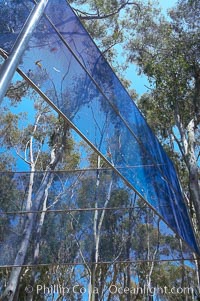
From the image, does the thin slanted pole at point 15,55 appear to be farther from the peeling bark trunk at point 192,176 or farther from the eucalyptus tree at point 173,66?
the eucalyptus tree at point 173,66

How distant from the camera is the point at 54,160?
910 centimetres

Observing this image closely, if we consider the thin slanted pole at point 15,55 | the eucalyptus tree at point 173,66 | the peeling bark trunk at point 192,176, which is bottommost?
the thin slanted pole at point 15,55

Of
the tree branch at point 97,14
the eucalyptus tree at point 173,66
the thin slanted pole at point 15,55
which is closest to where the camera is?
the thin slanted pole at point 15,55

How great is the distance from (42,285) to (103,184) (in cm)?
590

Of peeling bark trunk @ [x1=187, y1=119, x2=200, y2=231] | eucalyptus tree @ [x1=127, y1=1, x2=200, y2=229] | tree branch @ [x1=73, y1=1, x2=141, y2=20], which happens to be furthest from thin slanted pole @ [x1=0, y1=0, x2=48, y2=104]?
tree branch @ [x1=73, y1=1, x2=141, y2=20]

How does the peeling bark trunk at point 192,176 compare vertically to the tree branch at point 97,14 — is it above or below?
below

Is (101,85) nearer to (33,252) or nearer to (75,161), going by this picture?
(33,252)

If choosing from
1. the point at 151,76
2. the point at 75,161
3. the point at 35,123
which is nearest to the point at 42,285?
the point at 75,161

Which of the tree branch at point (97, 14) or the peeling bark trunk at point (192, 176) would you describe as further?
the tree branch at point (97, 14)

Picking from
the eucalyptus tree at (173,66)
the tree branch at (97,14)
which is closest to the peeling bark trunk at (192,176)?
the eucalyptus tree at (173,66)

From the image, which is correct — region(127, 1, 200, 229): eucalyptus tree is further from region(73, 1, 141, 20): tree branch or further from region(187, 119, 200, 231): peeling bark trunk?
region(73, 1, 141, 20): tree branch

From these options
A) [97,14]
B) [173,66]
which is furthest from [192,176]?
[97,14]

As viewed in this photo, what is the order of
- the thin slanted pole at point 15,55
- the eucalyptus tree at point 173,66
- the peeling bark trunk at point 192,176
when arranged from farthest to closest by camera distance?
the eucalyptus tree at point 173,66 < the peeling bark trunk at point 192,176 < the thin slanted pole at point 15,55

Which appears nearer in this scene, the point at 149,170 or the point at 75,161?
the point at 149,170
